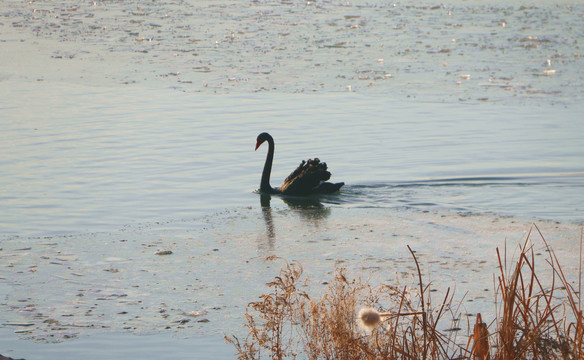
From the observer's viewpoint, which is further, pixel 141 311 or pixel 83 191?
pixel 83 191

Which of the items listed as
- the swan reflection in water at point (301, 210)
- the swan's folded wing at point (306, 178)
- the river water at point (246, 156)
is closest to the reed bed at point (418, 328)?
the river water at point (246, 156)

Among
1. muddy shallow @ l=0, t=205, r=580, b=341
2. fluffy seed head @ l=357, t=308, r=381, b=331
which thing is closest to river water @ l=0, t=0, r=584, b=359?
muddy shallow @ l=0, t=205, r=580, b=341

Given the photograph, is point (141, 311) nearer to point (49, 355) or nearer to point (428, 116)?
point (49, 355)

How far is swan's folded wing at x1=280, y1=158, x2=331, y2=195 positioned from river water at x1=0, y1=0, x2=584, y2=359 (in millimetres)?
222

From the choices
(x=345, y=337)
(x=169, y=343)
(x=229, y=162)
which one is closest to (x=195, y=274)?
(x=169, y=343)

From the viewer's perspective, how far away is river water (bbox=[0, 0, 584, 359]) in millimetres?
6168

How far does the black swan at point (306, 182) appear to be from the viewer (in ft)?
31.2

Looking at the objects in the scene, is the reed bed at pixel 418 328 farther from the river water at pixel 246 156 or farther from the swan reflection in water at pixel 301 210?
the swan reflection in water at pixel 301 210

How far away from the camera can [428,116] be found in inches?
525

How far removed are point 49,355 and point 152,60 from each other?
13.1 metres

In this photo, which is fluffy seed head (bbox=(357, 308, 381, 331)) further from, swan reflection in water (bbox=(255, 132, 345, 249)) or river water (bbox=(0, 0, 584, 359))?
swan reflection in water (bbox=(255, 132, 345, 249))

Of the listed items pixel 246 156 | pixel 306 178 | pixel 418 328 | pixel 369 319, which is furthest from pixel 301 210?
pixel 369 319

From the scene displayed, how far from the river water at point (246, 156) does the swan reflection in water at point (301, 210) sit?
6 cm

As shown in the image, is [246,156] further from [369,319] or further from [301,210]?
[369,319]
